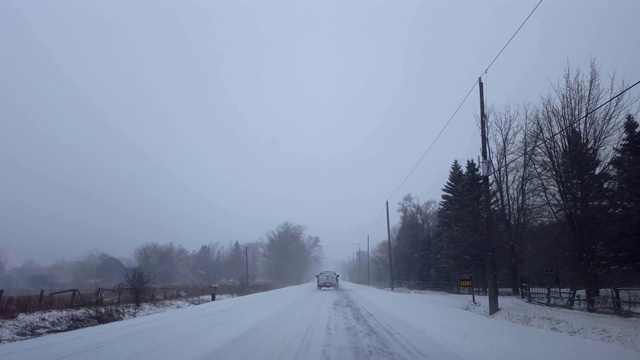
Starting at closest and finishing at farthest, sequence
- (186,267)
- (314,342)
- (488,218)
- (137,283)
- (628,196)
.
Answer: (314,342) → (488,218) → (628,196) → (137,283) → (186,267)

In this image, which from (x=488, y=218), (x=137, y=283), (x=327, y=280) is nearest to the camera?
(x=488, y=218)

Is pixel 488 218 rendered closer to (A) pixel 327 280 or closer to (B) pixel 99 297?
(B) pixel 99 297

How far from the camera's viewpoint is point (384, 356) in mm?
9586

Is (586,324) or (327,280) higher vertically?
(327,280)

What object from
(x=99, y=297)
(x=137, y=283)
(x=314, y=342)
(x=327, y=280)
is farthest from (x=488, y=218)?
(x=327, y=280)

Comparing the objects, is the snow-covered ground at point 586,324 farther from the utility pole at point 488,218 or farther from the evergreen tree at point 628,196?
the evergreen tree at point 628,196

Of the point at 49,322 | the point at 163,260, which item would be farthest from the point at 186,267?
the point at 49,322

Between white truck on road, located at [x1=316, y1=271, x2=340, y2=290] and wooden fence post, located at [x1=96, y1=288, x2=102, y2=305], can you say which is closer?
wooden fence post, located at [x1=96, y1=288, x2=102, y2=305]

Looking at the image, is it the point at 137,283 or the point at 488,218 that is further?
the point at 137,283

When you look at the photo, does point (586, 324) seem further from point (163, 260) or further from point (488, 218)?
point (163, 260)

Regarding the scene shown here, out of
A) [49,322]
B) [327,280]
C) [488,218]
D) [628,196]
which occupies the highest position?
[628,196]

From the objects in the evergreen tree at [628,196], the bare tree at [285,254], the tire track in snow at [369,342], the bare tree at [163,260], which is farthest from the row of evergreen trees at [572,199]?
the bare tree at [285,254]

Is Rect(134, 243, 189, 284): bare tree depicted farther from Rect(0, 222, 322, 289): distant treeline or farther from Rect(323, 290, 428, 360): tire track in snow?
Rect(323, 290, 428, 360): tire track in snow

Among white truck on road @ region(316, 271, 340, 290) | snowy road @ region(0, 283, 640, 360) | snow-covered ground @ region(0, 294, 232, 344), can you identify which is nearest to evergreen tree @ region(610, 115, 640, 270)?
snowy road @ region(0, 283, 640, 360)
